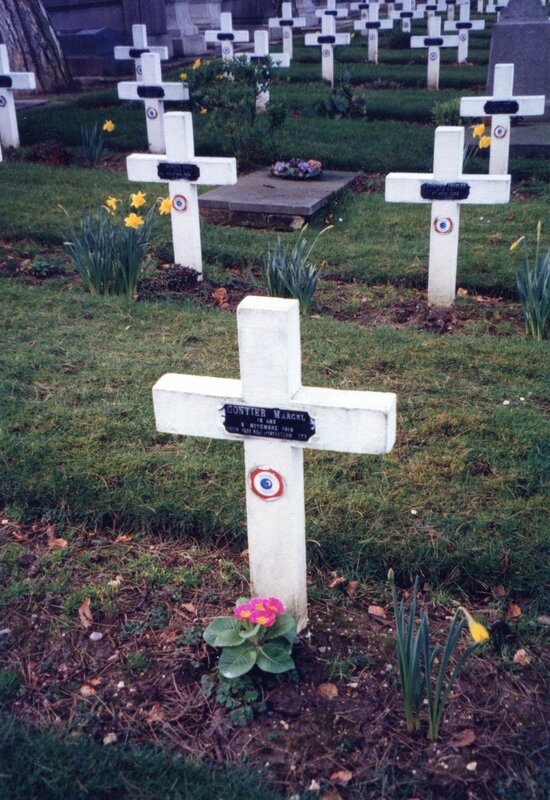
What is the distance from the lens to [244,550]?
3121 mm

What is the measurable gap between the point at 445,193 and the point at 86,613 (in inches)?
137

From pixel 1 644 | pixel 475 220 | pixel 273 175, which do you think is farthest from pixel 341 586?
pixel 273 175

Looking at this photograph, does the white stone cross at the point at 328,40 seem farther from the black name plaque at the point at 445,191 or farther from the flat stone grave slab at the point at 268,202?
the black name plaque at the point at 445,191

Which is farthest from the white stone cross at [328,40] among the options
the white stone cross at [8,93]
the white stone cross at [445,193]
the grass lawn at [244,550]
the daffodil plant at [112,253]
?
the daffodil plant at [112,253]

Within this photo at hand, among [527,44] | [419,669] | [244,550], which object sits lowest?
[244,550]

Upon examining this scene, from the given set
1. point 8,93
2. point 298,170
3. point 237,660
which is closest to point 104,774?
point 237,660

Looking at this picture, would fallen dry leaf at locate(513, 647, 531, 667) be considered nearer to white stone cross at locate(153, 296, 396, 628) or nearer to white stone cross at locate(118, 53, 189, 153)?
white stone cross at locate(153, 296, 396, 628)

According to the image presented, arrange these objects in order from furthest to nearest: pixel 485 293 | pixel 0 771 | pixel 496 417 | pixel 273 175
A: pixel 273 175, pixel 485 293, pixel 496 417, pixel 0 771

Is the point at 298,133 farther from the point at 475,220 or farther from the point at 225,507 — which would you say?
the point at 225,507

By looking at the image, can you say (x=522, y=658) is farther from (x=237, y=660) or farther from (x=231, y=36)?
(x=231, y=36)

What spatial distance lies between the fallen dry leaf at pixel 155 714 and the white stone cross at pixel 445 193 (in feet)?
11.8

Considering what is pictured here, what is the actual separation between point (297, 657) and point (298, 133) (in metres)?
8.45

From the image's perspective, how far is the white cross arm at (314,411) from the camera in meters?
2.34

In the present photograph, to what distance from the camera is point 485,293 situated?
223 inches
